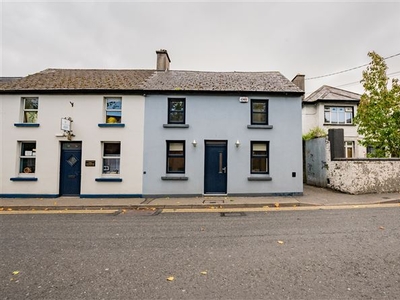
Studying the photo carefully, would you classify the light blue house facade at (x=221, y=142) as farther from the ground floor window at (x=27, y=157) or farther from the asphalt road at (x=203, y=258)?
the ground floor window at (x=27, y=157)

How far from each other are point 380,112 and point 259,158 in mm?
9082

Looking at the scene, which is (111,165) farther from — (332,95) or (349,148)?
(332,95)

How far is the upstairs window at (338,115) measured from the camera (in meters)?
22.4

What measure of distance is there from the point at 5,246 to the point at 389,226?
401 inches

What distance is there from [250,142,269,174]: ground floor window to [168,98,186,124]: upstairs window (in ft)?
13.9

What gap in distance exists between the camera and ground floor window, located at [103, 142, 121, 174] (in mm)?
12367

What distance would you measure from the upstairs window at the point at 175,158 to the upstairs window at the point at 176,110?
1308 millimetres

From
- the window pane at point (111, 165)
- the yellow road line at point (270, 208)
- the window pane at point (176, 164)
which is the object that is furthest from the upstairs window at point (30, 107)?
the yellow road line at point (270, 208)

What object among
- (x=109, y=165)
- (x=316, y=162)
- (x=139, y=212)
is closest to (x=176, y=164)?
(x=109, y=165)

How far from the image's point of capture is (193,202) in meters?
10.6

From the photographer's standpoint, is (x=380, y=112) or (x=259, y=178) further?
(x=380, y=112)

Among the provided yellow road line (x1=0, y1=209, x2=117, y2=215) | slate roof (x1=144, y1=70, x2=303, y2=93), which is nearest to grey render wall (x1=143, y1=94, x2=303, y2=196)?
slate roof (x1=144, y1=70, x2=303, y2=93)

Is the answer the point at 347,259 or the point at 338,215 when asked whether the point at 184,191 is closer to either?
the point at 338,215

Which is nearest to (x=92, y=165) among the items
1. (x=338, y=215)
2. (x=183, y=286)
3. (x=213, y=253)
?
(x=213, y=253)
